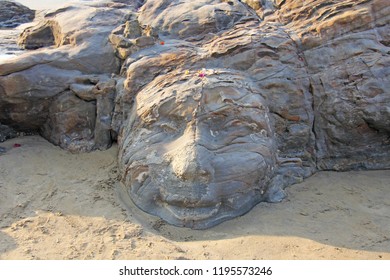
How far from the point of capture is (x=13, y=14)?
8.37 m

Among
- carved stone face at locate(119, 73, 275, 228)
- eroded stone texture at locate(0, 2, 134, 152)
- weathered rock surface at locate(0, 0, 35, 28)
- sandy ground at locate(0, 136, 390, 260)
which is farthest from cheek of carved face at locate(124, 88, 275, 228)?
weathered rock surface at locate(0, 0, 35, 28)

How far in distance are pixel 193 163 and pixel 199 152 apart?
0.13 meters

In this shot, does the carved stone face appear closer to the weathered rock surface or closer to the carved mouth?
the carved mouth

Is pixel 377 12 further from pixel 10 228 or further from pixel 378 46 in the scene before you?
pixel 10 228

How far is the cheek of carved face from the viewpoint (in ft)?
12.1

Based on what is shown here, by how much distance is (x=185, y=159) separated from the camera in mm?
3736

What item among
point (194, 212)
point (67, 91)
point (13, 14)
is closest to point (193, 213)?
point (194, 212)

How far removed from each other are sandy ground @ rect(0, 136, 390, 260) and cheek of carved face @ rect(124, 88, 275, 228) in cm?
13

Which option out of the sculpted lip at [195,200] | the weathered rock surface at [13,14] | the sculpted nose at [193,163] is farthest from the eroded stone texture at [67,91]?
the weathered rock surface at [13,14]

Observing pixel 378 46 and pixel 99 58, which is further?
pixel 99 58

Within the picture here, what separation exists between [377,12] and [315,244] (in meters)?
2.64

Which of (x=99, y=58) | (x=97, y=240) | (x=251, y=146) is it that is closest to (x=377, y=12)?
(x=251, y=146)

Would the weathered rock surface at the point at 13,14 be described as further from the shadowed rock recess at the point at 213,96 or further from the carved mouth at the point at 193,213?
the carved mouth at the point at 193,213

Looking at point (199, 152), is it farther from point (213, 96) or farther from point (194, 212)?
point (213, 96)
